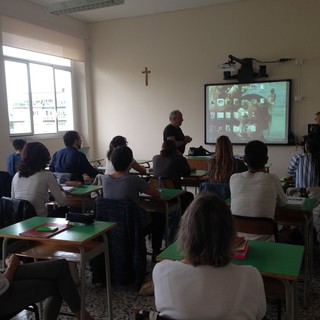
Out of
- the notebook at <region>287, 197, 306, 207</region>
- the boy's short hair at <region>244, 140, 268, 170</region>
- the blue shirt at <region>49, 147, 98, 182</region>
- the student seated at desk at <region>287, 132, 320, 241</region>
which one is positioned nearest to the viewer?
the boy's short hair at <region>244, 140, 268, 170</region>

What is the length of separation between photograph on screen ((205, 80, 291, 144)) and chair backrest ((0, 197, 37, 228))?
16.1 ft

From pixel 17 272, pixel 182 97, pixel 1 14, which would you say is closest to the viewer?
pixel 17 272

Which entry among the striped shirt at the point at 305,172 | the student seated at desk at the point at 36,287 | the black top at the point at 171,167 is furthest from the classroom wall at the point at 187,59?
the student seated at desk at the point at 36,287

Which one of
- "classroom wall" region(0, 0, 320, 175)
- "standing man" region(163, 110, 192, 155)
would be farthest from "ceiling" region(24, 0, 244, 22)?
"standing man" region(163, 110, 192, 155)

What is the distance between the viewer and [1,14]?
5953 millimetres

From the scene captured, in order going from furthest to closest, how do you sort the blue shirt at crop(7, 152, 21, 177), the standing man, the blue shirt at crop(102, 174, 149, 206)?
the standing man, the blue shirt at crop(7, 152, 21, 177), the blue shirt at crop(102, 174, 149, 206)

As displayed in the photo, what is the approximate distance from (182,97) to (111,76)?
1.75 metres

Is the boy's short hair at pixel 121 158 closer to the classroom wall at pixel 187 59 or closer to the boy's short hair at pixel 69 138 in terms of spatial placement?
the boy's short hair at pixel 69 138

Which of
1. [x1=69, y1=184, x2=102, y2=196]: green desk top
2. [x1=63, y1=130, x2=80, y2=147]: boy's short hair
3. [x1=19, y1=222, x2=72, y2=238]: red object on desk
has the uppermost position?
[x1=63, y1=130, x2=80, y2=147]: boy's short hair

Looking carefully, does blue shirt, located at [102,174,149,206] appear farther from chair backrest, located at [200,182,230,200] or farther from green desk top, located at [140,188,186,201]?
chair backrest, located at [200,182,230,200]

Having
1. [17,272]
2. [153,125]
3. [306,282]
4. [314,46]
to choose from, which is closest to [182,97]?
[153,125]

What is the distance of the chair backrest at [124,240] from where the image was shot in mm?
2809

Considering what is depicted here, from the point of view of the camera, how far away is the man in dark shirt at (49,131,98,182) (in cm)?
431

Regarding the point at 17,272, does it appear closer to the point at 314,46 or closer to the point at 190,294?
the point at 190,294
